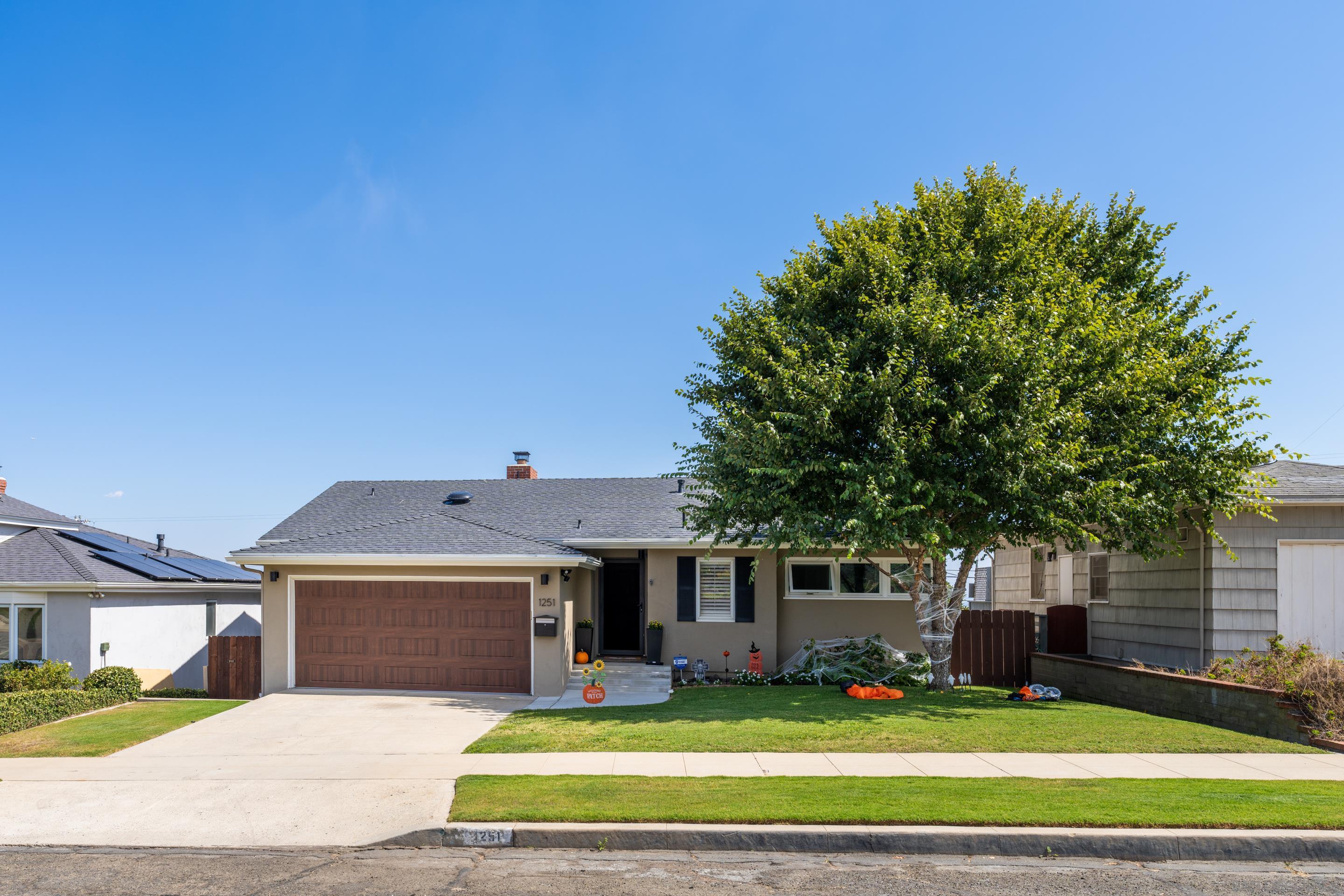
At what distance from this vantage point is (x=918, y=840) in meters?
6.30

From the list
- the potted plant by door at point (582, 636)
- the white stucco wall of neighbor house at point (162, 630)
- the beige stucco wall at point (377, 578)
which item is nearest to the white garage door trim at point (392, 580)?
the beige stucco wall at point (377, 578)

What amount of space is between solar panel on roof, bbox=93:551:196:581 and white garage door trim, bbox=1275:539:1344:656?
21790mm

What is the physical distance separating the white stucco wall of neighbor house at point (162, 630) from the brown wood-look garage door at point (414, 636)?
5.38 meters

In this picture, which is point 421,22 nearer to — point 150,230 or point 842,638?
point 150,230

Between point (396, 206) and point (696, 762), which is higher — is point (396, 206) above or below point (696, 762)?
above

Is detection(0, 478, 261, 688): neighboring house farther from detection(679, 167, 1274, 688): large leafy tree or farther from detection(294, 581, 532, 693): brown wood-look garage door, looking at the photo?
detection(679, 167, 1274, 688): large leafy tree

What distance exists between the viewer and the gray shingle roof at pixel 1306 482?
12086 millimetres

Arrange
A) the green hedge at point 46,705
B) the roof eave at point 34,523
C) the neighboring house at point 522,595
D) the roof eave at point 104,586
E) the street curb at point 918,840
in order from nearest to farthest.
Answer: the street curb at point 918,840
the green hedge at point 46,705
the neighboring house at point 522,595
the roof eave at point 104,586
the roof eave at point 34,523

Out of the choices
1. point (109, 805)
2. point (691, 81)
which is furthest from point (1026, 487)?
point (109, 805)

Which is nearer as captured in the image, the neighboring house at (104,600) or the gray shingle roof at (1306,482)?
the gray shingle roof at (1306,482)

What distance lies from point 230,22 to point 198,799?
41.3 ft

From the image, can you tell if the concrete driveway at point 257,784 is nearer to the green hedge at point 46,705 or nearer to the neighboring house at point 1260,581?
the green hedge at point 46,705

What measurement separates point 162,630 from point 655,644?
11813mm

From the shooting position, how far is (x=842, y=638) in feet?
52.5
